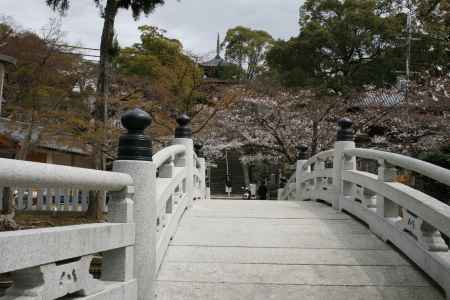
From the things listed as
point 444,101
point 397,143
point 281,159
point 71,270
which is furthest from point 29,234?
point 281,159

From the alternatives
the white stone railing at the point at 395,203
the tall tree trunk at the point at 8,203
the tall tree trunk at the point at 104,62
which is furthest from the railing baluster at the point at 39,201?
the white stone railing at the point at 395,203

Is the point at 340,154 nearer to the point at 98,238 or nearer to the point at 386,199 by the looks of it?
the point at 386,199

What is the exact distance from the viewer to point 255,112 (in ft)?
84.5

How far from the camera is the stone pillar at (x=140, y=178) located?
4.01 metres

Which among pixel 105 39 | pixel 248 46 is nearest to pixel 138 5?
pixel 105 39

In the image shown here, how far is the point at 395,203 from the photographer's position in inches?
236

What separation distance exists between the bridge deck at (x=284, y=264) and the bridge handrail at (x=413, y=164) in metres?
0.99

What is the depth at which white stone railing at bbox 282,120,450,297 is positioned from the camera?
466 cm

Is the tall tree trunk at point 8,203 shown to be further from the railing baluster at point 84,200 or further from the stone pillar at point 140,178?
the stone pillar at point 140,178

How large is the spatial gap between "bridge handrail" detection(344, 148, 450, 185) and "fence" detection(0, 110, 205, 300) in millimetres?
2473

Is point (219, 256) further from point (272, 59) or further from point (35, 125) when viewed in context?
point (272, 59)

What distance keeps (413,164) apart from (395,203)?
908mm

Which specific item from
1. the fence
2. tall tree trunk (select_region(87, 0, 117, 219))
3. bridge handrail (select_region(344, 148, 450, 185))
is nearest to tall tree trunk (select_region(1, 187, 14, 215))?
tall tree trunk (select_region(87, 0, 117, 219))

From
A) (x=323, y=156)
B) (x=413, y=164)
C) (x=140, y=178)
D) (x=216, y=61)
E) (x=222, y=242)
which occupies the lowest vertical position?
(x=222, y=242)
